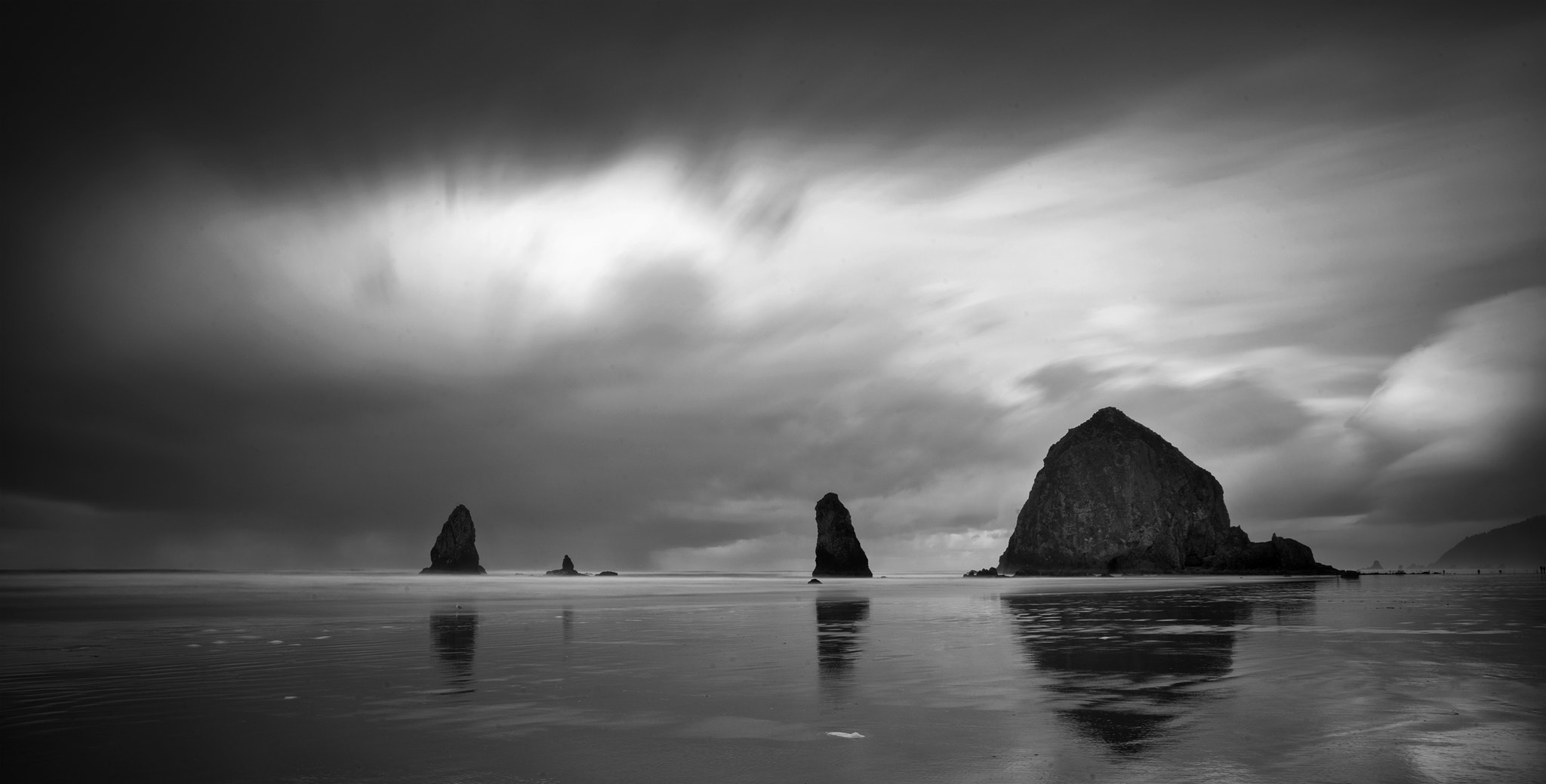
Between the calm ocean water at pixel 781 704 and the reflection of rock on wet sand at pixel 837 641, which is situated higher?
the calm ocean water at pixel 781 704

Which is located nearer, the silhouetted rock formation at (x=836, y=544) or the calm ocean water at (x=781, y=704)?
the calm ocean water at (x=781, y=704)

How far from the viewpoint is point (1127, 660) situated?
22.1 m

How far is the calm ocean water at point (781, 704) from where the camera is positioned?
35.2 feet

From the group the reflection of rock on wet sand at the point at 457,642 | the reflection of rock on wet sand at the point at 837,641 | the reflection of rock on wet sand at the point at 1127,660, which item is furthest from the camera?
the reflection of rock on wet sand at the point at 457,642

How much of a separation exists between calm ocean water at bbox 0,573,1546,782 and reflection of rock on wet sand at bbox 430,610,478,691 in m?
0.20

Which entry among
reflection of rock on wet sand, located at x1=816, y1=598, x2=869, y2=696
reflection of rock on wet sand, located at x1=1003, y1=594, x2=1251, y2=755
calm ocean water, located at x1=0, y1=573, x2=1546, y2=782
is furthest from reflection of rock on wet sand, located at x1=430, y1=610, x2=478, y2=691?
reflection of rock on wet sand, located at x1=1003, y1=594, x2=1251, y2=755

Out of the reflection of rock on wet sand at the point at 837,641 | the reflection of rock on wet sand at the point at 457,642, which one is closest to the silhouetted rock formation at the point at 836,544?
the reflection of rock on wet sand at the point at 837,641

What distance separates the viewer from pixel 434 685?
60.0 feet

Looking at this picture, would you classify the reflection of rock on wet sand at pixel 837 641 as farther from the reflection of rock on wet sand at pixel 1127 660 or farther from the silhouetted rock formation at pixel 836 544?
the silhouetted rock formation at pixel 836 544

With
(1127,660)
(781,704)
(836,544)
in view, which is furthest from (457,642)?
(836,544)

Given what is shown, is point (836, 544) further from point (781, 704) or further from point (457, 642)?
point (781, 704)

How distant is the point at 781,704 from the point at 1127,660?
10.6 m

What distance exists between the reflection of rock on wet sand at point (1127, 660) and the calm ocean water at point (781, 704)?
0.13 m

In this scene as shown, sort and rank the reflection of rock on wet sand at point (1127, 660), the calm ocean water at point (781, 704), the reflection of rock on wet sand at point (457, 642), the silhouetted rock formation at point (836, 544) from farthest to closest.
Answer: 1. the silhouetted rock formation at point (836, 544)
2. the reflection of rock on wet sand at point (457, 642)
3. the reflection of rock on wet sand at point (1127, 660)
4. the calm ocean water at point (781, 704)
